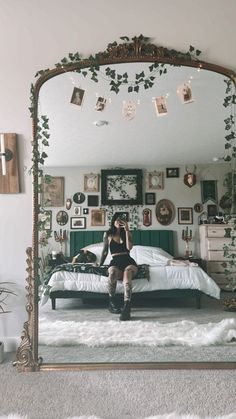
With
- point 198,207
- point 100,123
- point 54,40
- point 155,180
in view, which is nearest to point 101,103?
point 100,123

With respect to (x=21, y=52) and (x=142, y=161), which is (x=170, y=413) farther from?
(x=21, y=52)

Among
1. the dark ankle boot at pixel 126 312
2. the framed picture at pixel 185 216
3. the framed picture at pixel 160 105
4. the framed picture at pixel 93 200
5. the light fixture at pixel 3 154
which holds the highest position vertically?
the framed picture at pixel 160 105

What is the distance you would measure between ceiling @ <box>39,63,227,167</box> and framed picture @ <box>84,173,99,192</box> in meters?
0.09

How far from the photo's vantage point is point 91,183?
88.7 inches

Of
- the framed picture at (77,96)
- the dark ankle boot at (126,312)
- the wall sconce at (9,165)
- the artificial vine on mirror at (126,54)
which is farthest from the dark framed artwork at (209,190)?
the wall sconce at (9,165)

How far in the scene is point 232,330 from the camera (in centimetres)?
217

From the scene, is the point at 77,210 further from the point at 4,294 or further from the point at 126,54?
the point at 126,54

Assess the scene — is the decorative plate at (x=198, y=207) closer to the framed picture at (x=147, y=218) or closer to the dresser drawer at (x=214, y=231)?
the dresser drawer at (x=214, y=231)

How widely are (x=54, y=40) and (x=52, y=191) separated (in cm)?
99

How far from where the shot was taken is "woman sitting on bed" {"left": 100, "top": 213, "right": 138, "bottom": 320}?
216 cm

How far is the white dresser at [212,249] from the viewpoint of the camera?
2236 mm

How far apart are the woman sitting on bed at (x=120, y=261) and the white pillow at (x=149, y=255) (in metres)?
0.03

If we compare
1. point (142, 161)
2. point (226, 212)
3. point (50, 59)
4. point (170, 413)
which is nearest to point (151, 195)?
point (142, 161)

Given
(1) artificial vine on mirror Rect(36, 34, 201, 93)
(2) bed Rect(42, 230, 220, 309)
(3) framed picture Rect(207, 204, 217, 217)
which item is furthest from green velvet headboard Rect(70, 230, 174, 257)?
(1) artificial vine on mirror Rect(36, 34, 201, 93)
